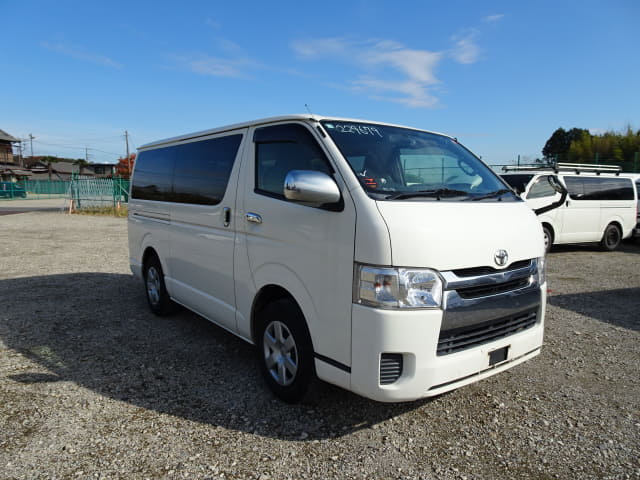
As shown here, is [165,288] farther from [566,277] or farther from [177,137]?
[566,277]

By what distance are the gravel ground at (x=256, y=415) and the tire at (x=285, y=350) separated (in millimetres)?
132

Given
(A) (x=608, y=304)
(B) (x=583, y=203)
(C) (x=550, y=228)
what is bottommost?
(A) (x=608, y=304)

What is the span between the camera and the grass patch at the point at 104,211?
21.7 meters

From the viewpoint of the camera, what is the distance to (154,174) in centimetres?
530

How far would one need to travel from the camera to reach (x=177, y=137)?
16.0 ft

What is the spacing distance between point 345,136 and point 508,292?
1519 millimetres

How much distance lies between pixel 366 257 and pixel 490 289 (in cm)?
87

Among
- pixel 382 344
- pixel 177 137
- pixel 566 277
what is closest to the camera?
pixel 382 344

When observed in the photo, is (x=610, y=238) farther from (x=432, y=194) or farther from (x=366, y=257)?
(x=366, y=257)

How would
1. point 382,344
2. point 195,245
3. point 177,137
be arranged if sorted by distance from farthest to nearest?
point 177,137 → point 195,245 → point 382,344

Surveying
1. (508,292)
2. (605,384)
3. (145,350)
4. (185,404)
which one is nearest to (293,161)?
(508,292)

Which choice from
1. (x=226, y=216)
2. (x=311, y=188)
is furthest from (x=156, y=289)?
(x=311, y=188)

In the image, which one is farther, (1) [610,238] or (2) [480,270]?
(1) [610,238]

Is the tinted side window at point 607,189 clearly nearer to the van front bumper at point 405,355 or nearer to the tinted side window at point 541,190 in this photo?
the tinted side window at point 541,190
